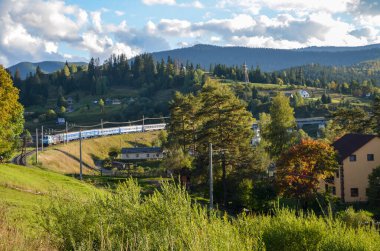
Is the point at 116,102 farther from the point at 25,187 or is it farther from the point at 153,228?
the point at 153,228

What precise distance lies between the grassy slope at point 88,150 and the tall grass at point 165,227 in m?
50.3

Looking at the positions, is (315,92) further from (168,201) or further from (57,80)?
(168,201)

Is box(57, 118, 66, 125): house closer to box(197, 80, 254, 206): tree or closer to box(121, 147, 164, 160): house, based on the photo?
box(121, 147, 164, 160): house

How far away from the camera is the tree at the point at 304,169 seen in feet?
115

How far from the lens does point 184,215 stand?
1120cm

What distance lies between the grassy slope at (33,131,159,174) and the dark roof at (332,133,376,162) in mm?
38865

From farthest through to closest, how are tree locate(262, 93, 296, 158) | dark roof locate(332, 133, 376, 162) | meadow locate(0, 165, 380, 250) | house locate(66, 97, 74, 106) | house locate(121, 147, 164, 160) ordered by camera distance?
house locate(66, 97, 74, 106) < house locate(121, 147, 164, 160) < tree locate(262, 93, 296, 158) < dark roof locate(332, 133, 376, 162) < meadow locate(0, 165, 380, 250)

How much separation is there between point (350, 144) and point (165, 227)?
36375 millimetres

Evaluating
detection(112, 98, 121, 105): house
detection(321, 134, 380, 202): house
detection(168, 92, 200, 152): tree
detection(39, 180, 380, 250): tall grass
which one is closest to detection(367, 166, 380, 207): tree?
detection(321, 134, 380, 202): house

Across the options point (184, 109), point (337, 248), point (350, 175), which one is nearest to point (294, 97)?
point (184, 109)

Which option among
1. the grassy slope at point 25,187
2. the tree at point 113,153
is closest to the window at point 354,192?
the grassy slope at point 25,187

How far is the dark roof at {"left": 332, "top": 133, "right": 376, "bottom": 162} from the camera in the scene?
41.6m

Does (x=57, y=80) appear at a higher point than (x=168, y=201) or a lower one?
higher

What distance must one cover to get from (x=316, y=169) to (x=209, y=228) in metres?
27.5
